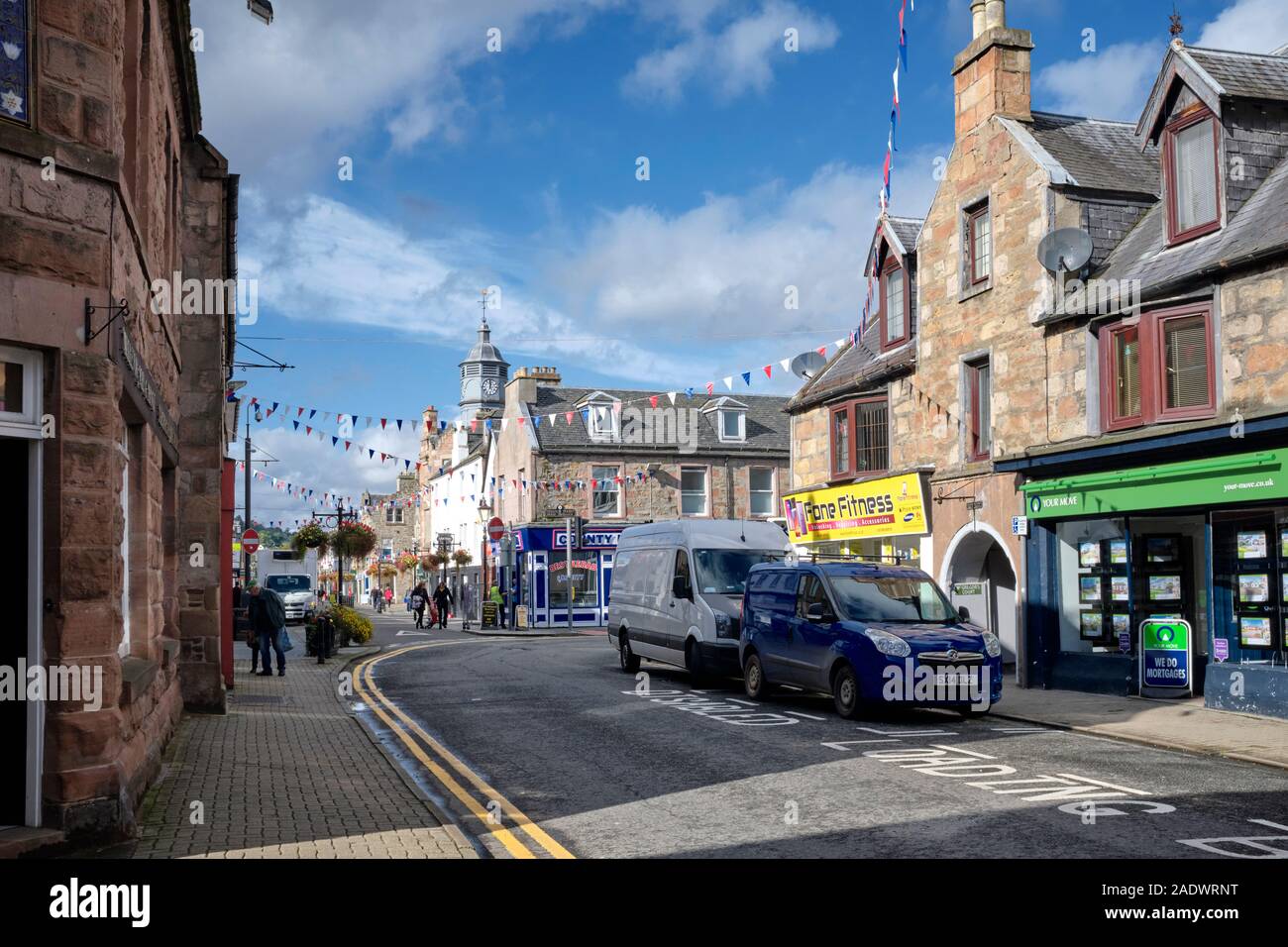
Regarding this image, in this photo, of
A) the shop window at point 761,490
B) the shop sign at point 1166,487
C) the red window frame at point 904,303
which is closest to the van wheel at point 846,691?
the shop sign at point 1166,487

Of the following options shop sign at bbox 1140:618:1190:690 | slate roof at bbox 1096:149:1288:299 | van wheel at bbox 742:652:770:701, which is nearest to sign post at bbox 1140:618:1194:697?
shop sign at bbox 1140:618:1190:690

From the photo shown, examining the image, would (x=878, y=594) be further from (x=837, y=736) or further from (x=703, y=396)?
(x=703, y=396)

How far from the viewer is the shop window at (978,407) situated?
66.7 feet

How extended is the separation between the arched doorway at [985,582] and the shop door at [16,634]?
53.5 feet

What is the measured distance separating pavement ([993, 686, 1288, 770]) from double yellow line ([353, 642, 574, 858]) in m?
7.20

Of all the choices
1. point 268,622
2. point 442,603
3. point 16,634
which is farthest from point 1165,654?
point 442,603

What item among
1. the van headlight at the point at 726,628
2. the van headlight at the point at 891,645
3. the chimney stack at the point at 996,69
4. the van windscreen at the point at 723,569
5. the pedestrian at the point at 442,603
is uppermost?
the chimney stack at the point at 996,69

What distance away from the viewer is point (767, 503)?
46938mm

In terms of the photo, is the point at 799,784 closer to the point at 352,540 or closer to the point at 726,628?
the point at 726,628

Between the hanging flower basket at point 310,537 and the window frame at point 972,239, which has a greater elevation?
the window frame at point 972,239

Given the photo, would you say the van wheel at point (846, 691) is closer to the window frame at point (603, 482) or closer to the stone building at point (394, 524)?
the window frame at point (603, 482)

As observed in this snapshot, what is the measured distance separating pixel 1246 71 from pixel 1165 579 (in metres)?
7.38

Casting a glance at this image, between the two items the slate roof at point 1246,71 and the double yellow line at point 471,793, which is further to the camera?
the slate roof at point 1246,71
